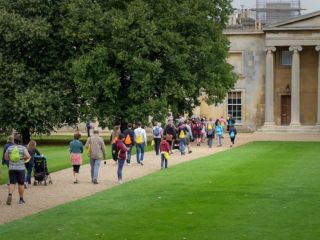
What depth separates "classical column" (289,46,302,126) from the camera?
6181 cm

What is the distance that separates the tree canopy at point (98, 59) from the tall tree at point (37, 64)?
56mm

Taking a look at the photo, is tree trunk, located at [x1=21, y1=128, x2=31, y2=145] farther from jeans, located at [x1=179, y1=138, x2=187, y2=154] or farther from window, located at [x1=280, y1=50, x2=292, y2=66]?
window, located at [x1=280, y1=50, x2=292, y2=66]

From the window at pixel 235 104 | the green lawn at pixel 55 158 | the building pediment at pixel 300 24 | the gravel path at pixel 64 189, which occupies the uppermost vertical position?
the building pediment at pixel 300 24

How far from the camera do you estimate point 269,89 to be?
6319 centimetres

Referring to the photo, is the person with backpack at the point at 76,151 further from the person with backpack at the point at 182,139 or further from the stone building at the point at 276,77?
the stone building at the point at 276,77

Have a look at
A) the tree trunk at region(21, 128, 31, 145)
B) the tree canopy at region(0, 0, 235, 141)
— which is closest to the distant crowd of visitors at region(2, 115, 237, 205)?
the tree canopy at region(0, 0, 235, 141)

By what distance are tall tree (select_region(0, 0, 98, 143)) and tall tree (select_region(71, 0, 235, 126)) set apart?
1.36m

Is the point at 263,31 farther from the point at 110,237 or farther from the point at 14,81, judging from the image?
the point at 110,237

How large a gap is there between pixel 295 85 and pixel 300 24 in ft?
15.1

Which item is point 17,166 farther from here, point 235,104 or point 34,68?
point 235,104

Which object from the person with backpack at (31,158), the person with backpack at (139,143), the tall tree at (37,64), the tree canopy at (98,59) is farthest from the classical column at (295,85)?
the person with backpack at (31,158)

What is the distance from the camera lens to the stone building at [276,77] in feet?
203

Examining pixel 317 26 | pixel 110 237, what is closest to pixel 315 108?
pixel 317 26

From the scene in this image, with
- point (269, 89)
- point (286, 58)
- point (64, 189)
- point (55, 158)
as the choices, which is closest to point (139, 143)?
point (55, 158)
